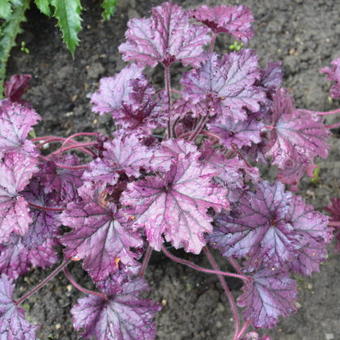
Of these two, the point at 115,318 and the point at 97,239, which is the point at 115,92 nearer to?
the point at 97,239

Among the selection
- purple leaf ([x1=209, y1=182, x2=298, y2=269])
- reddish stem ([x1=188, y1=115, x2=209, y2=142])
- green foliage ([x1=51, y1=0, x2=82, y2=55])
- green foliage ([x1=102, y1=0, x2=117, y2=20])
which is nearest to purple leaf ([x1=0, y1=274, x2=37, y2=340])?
purple leaf ([x1=209, y1=182, x2=298, y2=269])

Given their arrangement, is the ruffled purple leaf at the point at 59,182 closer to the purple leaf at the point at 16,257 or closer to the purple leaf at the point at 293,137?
the purple leaf at the point at 16,257

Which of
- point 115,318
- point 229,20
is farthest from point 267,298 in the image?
point 229,20

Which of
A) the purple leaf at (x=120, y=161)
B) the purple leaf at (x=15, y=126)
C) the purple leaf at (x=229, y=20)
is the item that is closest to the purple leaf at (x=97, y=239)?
the purple leaf at (x=120, y=161)

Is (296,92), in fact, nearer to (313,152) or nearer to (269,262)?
(313,152)

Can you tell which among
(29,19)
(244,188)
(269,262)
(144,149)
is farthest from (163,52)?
(29,19)
